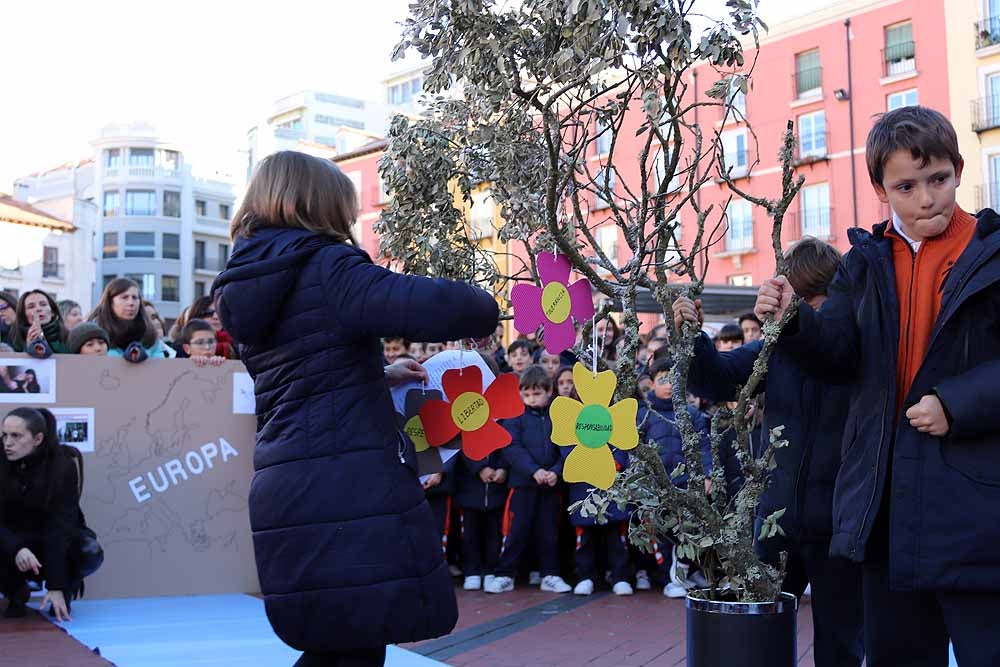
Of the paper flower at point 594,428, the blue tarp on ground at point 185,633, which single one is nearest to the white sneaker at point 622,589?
the blue tarp on ground at point 185,633

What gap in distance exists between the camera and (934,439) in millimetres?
2258

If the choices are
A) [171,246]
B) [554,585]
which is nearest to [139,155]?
[171,246]

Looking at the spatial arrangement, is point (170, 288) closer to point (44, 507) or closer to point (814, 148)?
point (814, 148)

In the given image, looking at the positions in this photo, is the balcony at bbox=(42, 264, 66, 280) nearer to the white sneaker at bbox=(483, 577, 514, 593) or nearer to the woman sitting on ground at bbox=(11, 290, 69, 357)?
Result: the woman sitting on ground at bbox=(11, 290, 69, 357)

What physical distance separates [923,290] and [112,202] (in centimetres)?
6969

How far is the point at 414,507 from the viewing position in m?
2.55

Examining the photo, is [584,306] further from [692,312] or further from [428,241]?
[428,241]

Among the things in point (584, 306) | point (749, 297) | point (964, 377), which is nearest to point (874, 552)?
point (964, 377)

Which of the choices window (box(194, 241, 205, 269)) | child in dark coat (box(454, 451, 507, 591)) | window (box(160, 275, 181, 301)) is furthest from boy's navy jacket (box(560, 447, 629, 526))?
window (box(194, 241, 205, 269))

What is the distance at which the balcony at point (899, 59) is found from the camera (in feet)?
86.5

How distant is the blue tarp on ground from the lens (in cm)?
468

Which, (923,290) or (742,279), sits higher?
(742,279)

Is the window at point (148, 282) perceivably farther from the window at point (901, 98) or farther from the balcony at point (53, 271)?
the window at point (901, 98)

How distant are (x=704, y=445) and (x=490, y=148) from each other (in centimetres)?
354
